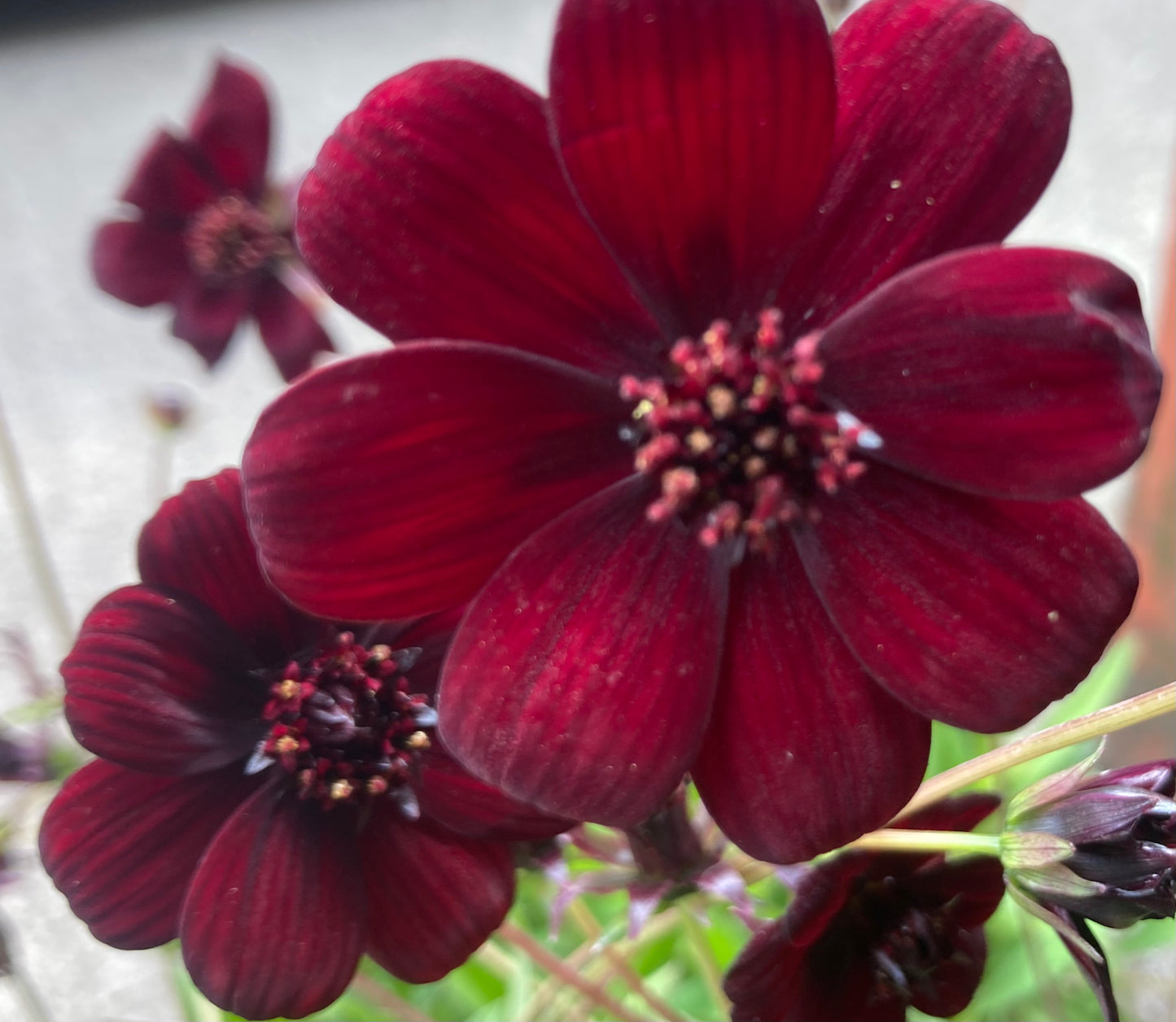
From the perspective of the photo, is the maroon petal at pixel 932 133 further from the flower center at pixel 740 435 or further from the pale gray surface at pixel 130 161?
the pale gray surface at pixel 130 161

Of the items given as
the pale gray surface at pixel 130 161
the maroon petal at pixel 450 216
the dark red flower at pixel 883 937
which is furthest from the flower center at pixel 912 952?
the pale gray surface at pixel 130 161

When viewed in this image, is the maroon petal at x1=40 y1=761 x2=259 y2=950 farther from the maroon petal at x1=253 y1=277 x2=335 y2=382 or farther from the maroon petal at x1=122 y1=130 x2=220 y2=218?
the maroon petal at x1=122 y1=130 x2=220 y2=218

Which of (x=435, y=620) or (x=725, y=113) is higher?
(x=725, y=113)

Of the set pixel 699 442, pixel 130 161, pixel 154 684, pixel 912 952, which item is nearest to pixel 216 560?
pixel 154 684

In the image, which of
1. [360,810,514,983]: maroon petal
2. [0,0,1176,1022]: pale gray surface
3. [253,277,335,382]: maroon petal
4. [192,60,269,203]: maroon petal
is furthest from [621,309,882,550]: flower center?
[0,0,1176,1022]: pale gray surface

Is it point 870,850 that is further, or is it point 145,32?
point 145,32

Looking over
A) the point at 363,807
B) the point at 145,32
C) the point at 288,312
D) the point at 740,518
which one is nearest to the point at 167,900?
the point at 363,807

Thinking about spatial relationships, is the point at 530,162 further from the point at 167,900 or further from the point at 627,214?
the point at 167,900
